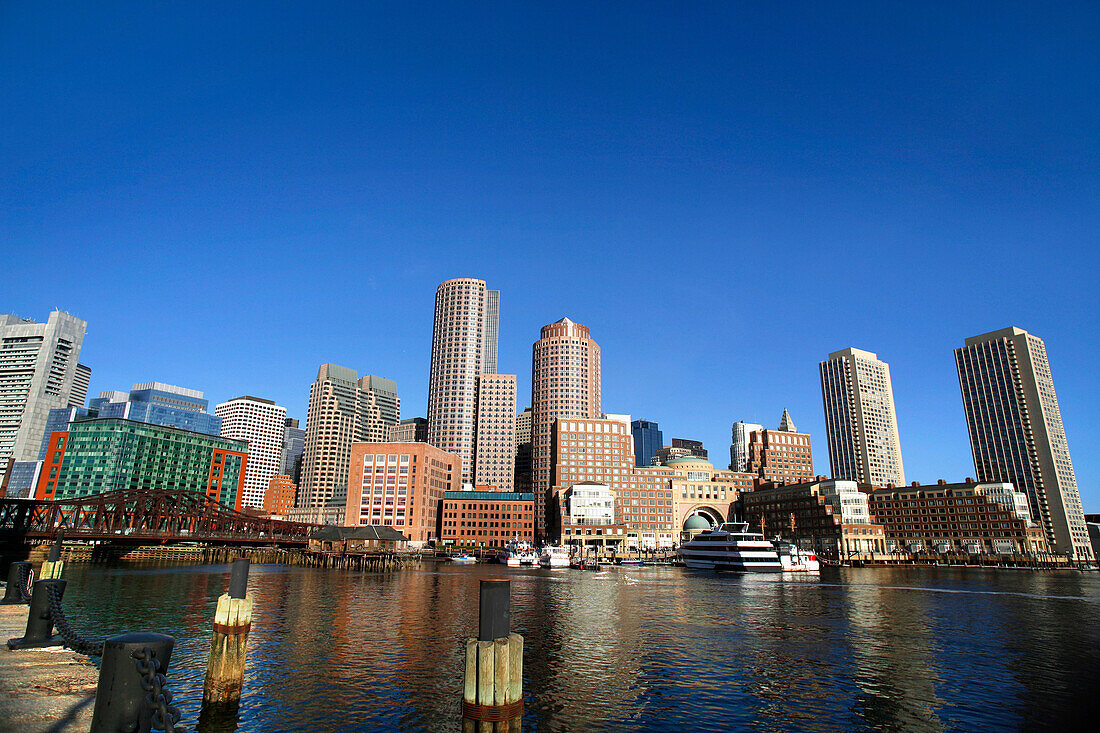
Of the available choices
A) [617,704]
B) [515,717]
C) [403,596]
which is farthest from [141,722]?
[403,596]

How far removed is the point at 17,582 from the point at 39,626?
1256 cm

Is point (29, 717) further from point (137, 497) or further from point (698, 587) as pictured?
point (137, 497)

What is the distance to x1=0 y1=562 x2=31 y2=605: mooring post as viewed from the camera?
31359mm

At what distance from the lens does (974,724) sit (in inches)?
1039

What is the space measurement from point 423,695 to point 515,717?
14833 mm

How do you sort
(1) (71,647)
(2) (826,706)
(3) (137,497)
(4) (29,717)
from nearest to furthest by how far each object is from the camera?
(4) (29,717) → (1) (71,647) → (2) (826,706) → (3) (137,497)

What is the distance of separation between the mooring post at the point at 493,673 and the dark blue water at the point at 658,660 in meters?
9.98

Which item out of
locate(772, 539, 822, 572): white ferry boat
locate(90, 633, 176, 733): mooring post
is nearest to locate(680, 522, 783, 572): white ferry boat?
locate(772, 539, 822, 572): white ferry boat

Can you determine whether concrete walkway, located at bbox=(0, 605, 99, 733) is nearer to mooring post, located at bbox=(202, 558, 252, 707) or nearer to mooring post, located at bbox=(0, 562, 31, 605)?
mooring post, located at bbox=(202, 558, 252, 707)

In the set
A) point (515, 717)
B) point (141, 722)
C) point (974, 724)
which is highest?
point (141, 722)

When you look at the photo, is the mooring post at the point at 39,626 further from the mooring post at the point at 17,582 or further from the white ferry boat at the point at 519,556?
the white ferry boat at the point at 519,556

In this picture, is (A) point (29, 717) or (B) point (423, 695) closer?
(A) point (29, 717)

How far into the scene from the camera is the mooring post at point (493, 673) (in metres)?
15.9

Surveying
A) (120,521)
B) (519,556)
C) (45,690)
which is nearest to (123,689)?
(45,690)
